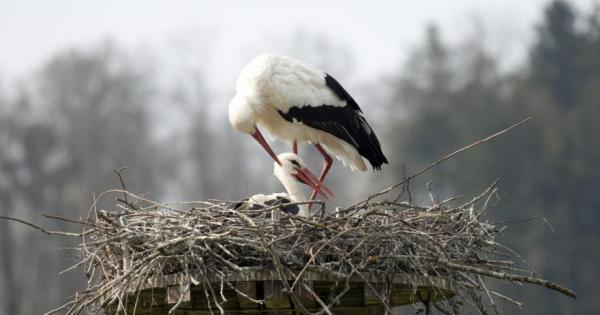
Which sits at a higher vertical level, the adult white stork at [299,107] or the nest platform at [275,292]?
the adult white stork at [299,107]

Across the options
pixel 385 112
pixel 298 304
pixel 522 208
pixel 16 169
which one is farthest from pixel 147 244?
pixel 385 112

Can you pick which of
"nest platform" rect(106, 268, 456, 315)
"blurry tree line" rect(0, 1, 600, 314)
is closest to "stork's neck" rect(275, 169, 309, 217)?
"nest platform" rect(106, 268, 456, 315)

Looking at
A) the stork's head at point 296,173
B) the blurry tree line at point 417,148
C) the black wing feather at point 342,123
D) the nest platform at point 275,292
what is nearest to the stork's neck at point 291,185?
the stork's head at point 296,173

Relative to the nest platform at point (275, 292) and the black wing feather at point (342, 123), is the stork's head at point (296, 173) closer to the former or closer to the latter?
the black wing feather at point (342, 123)

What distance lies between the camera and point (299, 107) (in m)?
10.5

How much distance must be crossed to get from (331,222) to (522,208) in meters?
24.9

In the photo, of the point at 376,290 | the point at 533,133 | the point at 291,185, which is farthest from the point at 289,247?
the point at 533,133

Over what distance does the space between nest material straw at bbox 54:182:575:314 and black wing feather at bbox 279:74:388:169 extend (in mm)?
2435

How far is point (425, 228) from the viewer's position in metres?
7.91

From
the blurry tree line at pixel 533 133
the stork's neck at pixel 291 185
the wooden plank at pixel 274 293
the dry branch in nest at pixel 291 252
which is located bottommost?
the wooden plank at pixel 274 293

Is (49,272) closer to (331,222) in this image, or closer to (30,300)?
(30,300)

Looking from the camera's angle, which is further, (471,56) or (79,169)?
(471,56)

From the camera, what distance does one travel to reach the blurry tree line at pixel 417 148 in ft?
103

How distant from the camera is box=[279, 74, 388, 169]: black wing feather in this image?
10.5 meters
